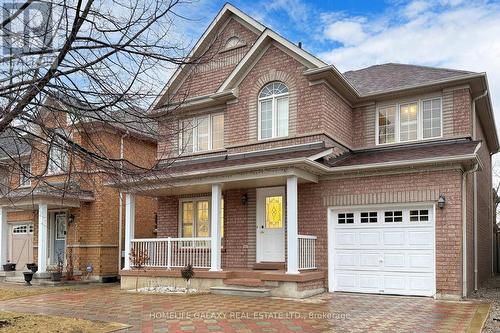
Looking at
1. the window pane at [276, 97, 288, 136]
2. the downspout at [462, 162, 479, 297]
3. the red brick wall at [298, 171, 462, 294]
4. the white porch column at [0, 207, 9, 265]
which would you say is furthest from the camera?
the white porch column at [0, 207, 9, 265]

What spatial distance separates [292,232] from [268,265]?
2.20 m

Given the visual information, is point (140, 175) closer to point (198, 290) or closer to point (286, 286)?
point (286, 286)

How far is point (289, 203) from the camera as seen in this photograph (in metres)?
12.7

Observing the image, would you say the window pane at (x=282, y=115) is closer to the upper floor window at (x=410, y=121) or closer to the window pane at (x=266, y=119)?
the window pane at (x=266, y=119)

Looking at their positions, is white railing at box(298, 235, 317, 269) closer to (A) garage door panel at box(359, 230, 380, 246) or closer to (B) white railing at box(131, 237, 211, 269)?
(A) garage door panel at box(359, 230, 380, 246)

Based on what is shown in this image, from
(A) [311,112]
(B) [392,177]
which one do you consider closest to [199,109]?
(A) [311,112]

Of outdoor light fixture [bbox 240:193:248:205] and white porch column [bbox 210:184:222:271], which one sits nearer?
white porch column [bbox 210:184:222:271]

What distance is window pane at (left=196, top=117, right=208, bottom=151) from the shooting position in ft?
55.4

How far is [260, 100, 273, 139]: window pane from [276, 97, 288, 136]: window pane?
10.3 inches

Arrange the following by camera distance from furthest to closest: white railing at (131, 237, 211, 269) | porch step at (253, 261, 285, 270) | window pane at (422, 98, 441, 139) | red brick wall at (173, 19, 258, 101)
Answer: red brick wall at (173, 19, 258, 101) < white railing at (131, 237, 211, 269) < window pane at (422, 98, 441, 139) < porch step at (253, 261, 285, 270)

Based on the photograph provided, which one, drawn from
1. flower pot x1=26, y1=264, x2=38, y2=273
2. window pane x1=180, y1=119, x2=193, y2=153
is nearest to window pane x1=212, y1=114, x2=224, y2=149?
window pane x1=180, y1=119, x2=193, y2=153

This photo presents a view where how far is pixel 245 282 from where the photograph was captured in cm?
1293

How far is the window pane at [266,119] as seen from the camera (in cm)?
1515

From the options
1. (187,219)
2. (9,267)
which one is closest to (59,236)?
(9,267)
